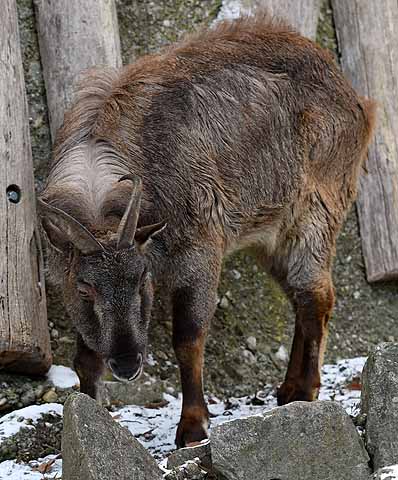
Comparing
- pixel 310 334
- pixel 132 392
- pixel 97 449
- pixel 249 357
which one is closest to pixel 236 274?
pixel 249 357

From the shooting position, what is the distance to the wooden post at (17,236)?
6.07m

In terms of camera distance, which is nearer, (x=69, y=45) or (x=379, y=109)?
(x=69, y=45)

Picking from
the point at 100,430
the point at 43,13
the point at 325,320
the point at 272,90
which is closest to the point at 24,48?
the point at 43,13

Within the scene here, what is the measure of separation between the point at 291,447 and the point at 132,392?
2.42 m

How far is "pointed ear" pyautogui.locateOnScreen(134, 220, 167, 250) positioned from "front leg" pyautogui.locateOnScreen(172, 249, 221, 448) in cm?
55

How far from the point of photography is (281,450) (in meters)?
4.59

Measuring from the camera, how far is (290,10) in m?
7.91

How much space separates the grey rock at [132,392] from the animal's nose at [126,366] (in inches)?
53.7

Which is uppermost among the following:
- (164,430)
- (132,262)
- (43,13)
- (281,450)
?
(43,13)

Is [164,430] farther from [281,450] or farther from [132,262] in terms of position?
[281,450]

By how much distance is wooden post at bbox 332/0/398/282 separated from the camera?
7988 millimetres

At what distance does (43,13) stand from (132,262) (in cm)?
254

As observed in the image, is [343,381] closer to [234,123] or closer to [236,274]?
[236,274]

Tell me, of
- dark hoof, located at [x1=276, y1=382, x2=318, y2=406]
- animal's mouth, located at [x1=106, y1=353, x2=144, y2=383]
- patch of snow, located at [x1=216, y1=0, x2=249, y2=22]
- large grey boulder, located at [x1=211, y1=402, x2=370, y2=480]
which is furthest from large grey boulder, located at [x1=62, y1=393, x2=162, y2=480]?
patch of snow, located at [x1=216, y1=0, x2=249, y2=22]
